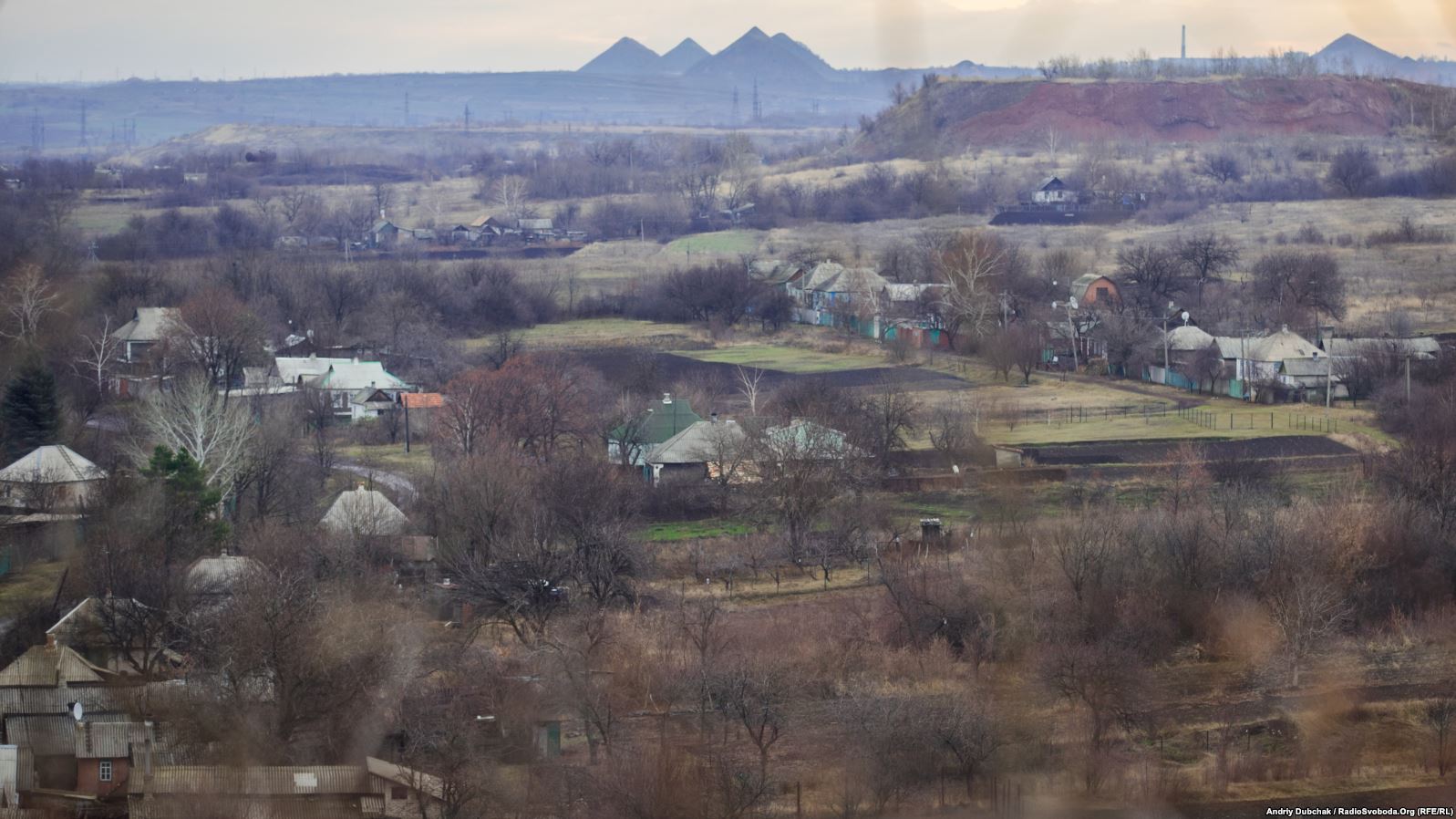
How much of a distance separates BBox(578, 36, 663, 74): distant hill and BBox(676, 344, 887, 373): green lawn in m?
118

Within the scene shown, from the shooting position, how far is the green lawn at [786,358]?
1889cm

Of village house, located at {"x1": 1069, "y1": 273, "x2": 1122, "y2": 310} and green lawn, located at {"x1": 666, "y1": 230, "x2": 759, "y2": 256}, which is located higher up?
green lawn, located at {"x1": 666, "y1": 230, "x2": 759, "y2": 256}

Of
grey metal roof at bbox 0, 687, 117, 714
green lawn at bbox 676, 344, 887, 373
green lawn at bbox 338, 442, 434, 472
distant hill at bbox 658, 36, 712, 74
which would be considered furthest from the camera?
distant hill at bbox 658, 36, 712, 74

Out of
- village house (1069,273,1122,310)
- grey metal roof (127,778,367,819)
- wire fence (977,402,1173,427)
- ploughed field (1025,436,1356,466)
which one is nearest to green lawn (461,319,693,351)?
village house (1069,273,1122,310)

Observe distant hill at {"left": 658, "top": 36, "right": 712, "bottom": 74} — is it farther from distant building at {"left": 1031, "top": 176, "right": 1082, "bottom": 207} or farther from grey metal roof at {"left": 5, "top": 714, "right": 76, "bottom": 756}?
grey metal roof at {"left": 5, "top": 714, "right": 76, "bottom": 756}

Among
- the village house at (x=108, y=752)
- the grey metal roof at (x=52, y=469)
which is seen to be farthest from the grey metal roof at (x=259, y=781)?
the grey metal roof at (x=52, y=469)

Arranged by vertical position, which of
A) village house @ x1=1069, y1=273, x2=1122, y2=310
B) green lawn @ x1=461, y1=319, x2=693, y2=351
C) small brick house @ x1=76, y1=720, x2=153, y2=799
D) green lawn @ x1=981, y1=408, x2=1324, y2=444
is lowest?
small brick house @ x1=76, y1=720, x2=153, y2=799

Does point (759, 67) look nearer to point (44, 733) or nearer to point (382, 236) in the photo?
point (382, 236)

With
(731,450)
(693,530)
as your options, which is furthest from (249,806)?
(731,450)

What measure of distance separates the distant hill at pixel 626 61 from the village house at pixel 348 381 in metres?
120

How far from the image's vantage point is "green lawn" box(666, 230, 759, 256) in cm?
3027

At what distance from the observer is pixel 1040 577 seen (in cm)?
872

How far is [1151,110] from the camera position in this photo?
4256cm

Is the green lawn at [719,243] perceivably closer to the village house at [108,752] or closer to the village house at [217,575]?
the village house at [217,575]
